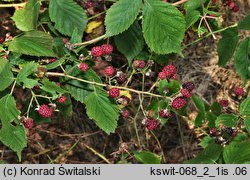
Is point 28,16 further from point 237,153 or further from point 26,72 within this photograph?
point 237,153

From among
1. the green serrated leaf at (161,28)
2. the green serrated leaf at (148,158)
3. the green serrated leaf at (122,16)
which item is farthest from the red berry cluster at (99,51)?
the green serrated leaf at (148,158)

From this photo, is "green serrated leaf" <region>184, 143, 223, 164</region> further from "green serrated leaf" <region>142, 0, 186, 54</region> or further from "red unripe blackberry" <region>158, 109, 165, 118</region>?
"green serrated leaf" <region>142, 0, 186, 54</region>

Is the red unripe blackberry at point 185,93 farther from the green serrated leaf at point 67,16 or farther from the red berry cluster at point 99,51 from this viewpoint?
the green serrated leaf at point 67,16

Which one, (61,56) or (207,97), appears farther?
(207,97)

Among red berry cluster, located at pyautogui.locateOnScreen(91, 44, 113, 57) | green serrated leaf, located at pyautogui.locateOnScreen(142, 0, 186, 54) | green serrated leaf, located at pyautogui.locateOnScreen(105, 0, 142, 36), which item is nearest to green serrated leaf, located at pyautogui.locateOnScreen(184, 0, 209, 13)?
green serrated leaf, located at pyautogui.locateOnScreen(142, 0, 186, 54)

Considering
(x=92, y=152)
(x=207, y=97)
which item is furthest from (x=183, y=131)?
(x=92, y=152)

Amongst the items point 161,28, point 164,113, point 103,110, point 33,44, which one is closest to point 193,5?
point 161,28

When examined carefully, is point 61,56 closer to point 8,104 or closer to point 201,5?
point 8,104
